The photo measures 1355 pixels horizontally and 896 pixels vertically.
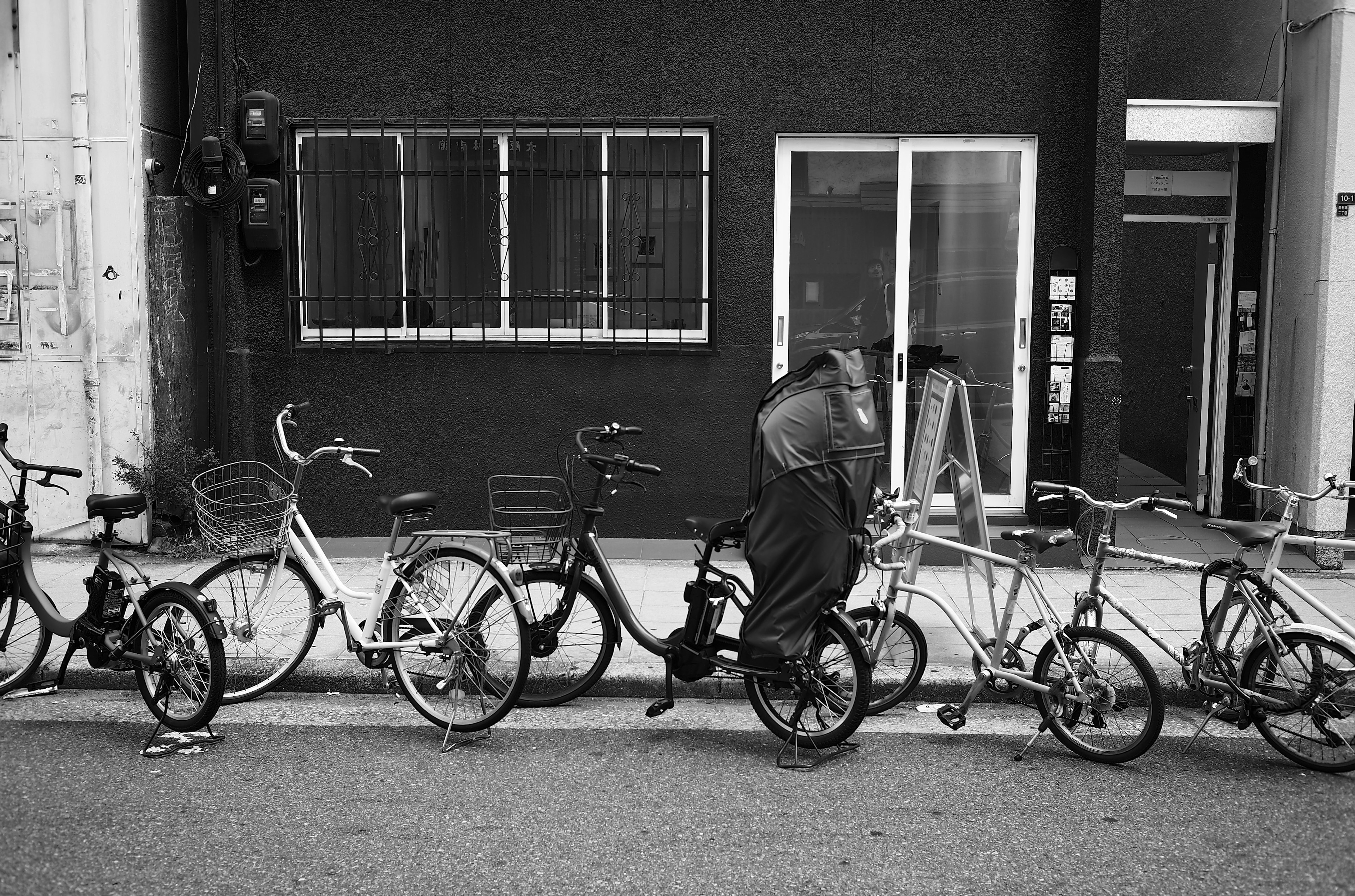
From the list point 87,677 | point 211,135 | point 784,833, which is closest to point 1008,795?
point 784,833

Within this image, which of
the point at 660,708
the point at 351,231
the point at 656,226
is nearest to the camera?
the point at 660,708

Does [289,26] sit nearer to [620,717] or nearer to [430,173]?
[430,173]

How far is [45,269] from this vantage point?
28.1ft

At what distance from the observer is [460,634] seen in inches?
211

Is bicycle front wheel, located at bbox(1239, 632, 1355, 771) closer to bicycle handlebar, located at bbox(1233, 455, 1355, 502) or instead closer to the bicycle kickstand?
the bicycle kickstand

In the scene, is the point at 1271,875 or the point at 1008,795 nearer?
the point at 1271,875

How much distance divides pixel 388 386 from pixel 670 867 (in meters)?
5.61

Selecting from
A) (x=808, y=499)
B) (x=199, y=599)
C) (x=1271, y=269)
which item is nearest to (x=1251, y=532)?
(x=808, y=499)

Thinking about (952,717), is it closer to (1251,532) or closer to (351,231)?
(1251,532)

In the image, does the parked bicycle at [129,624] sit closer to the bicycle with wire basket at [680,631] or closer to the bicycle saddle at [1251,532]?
the bicycle with wire basket at [680,631]

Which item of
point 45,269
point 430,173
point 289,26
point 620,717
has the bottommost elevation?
point 620,717

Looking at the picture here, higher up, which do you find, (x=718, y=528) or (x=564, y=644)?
(x=718, y=528)

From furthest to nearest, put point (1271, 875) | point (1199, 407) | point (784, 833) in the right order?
point (1199, 407) < point (784, 833) < point (1271, 875)

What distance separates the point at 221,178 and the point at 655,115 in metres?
3.12
